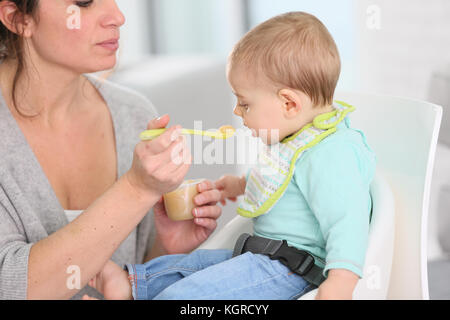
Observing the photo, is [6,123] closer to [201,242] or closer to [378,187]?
[201,242]

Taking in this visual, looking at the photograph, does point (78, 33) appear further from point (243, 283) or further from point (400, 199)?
point (400, 199)

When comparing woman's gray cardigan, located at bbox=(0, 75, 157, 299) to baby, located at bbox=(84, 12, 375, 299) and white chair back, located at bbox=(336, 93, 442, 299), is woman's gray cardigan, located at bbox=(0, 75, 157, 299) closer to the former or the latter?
baby, located at bbox=(84, 12, 375, 299)

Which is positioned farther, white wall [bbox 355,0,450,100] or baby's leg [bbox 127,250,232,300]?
white wall [bbox 355,0,450,100]

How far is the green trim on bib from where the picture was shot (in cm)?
115

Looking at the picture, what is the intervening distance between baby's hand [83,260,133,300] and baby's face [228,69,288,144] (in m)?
0.44

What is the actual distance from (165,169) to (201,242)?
0.42m

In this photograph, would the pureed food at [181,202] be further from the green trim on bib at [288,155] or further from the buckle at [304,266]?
the buckle at [304,266]

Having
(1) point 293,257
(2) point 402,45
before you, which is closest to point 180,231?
(1) point 293,257

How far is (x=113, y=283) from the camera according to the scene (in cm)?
123

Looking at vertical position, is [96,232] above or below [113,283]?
above

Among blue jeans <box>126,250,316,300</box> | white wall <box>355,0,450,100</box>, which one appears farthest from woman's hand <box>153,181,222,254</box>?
white wall <box>355,0,450,100</box>

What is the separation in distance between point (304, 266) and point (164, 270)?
327 millimetres

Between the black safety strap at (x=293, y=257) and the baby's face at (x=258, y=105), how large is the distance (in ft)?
0.77

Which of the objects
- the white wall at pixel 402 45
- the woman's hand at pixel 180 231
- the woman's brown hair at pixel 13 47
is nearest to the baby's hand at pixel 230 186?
the woman's hand at pixel 180 231
